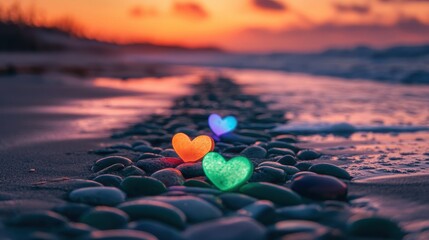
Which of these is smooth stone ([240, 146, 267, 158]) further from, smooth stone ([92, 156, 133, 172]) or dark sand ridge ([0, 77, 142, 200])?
dark sand ridge ([0, 77, 142, 200])

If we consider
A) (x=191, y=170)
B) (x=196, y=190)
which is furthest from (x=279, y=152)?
(x=196, y=190)

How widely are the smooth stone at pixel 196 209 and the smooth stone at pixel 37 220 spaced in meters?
0.37

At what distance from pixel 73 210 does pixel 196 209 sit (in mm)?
420

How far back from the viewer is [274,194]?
66.1 inches

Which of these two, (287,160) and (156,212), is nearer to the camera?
(156,212)

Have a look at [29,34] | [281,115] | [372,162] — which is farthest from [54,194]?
[29,34]

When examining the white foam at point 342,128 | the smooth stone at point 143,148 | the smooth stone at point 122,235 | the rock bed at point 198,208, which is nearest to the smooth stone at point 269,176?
the rock bed at point 198,208

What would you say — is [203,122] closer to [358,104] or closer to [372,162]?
[372,162]

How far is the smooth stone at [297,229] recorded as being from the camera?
4.40 ft

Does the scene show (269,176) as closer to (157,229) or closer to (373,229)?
(373,229)

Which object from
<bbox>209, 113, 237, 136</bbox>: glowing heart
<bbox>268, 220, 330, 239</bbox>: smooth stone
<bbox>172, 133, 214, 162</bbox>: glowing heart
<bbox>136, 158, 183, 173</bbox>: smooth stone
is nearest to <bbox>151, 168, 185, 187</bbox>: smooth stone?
<bbox>136, 158, 183, 173</bbox>: smooth stone

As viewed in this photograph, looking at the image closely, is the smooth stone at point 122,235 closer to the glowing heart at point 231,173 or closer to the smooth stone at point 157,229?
the smooth stone at point 157,229

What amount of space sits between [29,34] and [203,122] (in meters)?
13.8

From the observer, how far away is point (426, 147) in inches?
114
